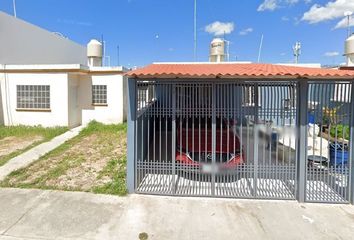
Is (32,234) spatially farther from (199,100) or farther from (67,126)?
(67,126)

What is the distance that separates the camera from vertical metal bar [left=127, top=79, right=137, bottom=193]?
508 centimetres

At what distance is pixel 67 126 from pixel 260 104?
Answer: 10.0 m

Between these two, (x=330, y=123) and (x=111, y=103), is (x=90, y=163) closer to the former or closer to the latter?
(x=330, y=123)

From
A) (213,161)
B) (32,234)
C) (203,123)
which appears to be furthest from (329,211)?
(32,234)

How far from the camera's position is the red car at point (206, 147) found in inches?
209

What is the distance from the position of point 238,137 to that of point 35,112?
10.6m

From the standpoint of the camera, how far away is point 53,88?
39.9 ft

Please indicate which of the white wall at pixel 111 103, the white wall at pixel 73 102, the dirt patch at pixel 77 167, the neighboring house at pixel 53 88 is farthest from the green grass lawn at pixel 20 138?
the white wall at pixel 111 103

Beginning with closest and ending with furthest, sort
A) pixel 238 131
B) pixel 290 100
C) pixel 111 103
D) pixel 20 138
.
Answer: pixel 290 100 → pixel 238 131 → pixel 20 138 → pixel 111 103

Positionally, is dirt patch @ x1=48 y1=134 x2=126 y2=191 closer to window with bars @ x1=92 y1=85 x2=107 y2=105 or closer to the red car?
the red car

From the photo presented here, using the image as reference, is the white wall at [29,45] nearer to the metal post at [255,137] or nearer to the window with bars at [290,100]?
the metal post at [255,137]

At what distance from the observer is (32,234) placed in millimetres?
3838

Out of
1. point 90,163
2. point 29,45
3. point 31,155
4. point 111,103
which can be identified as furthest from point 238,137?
point 29,45

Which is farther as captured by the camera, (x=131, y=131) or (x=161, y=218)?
(x=131, y=131)
